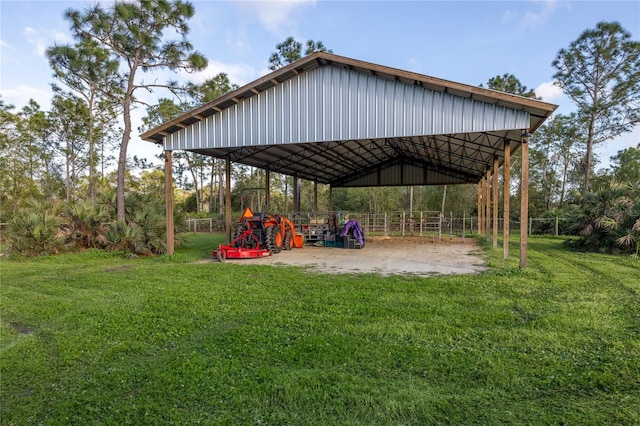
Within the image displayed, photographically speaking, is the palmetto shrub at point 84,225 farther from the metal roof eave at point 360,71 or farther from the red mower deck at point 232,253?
the red mower deck at point 232,253

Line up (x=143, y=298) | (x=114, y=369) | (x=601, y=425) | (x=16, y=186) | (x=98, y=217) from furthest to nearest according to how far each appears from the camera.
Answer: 1. (x=16, y=186)
2. (x=98, y=217)
3. (x=143, y=298)
4. (x=114, y=369)
5. (x=601, y=425)

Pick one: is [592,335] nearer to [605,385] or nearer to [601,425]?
[605,385]

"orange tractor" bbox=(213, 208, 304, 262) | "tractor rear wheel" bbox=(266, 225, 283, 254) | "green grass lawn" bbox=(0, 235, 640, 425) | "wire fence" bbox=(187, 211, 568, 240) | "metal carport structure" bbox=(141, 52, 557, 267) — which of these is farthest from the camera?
"wire fence" bbox=(187, 211, 568, 240)

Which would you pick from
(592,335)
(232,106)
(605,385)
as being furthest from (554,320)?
(232,106)

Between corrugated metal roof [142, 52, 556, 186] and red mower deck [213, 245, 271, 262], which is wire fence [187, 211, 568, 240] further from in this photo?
corrugated metal roof [142, 52, 556, 186]

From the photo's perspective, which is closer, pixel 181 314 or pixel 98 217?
pixel 181 314

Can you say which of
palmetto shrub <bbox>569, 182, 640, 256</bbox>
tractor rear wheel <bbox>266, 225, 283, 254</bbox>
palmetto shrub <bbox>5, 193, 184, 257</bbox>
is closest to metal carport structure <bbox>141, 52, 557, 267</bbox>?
palmetto shrub <bbox>5, 193, 184, 257</bbox>

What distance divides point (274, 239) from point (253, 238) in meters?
0.82

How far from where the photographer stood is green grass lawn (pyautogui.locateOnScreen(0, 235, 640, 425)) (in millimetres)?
2562

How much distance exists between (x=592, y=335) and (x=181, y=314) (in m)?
5.09

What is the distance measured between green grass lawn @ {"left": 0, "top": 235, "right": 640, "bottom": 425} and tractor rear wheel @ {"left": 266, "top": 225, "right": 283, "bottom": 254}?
189 inches

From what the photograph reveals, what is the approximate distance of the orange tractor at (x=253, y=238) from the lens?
33.2 ft

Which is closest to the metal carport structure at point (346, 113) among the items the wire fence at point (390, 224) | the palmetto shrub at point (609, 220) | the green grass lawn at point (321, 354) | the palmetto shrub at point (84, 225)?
the palmetto shrub at point (84, 225)

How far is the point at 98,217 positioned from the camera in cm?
1163
